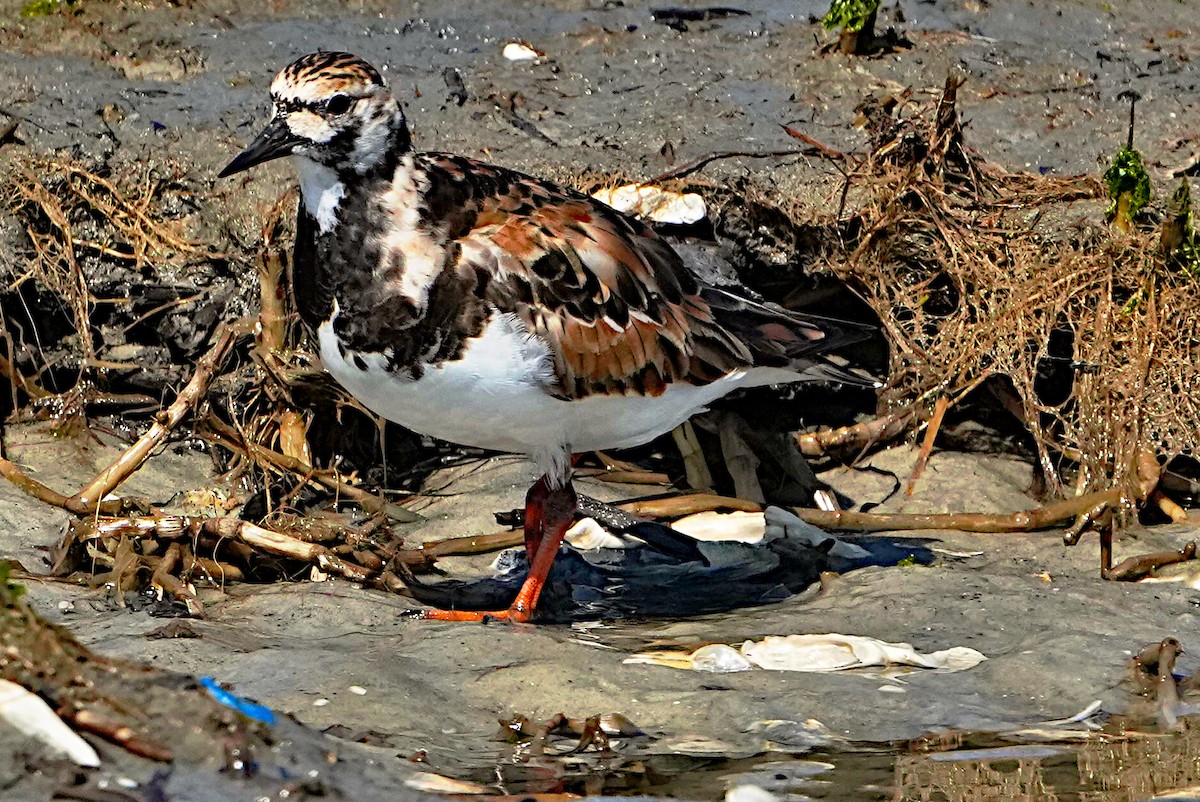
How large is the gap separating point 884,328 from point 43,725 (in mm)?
4596

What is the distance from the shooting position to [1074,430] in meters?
6.58

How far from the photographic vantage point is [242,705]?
3.68 meters

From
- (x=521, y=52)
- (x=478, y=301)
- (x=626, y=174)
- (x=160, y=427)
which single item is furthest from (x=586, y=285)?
(x=521, y=52)

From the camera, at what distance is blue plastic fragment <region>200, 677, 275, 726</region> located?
3.56 m

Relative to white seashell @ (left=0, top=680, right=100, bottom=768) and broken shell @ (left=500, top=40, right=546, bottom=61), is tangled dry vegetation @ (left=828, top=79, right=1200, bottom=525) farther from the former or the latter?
white seashell @ (left=0, top=680, right=100, bottom=768)

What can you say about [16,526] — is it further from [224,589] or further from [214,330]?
[214,330]

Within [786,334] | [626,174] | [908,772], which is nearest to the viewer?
[908,772]

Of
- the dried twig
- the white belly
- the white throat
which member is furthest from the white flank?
the dried twig

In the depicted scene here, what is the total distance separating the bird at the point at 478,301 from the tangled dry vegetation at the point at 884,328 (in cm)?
79

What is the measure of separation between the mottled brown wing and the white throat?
307 millimetres

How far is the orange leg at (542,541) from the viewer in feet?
17.8

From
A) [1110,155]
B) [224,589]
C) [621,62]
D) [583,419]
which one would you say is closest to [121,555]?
[224,589]

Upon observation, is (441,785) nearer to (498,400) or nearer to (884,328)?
(498,400)

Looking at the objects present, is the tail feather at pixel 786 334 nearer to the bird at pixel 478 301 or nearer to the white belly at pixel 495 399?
the bird at pixel 478 301
